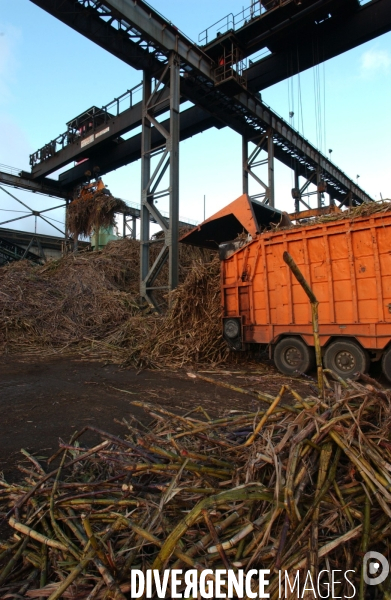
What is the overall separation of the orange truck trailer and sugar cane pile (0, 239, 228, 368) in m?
0.95

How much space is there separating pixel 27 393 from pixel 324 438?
17.9 ft

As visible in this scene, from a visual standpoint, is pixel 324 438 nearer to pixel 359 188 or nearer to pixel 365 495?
pixel 365 495

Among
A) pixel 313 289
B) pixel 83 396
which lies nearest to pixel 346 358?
pixel 313 289

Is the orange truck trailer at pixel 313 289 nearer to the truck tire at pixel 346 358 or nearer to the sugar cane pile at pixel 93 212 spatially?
the truck tire at pixel 346 358

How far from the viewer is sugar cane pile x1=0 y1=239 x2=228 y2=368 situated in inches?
349

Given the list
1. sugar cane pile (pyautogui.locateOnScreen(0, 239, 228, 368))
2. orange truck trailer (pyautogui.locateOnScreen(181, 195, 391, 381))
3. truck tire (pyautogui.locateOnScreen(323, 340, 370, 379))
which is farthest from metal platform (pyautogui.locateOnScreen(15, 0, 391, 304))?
truck tire (pyautogui.locateOnScreen(323, 340, 370, 379))

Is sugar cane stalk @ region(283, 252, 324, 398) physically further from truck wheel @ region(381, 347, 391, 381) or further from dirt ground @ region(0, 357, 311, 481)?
truck wheel @ region(381, 347, 391, 381)

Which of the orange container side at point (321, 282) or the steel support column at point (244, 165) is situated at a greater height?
the steel support column at point (244, 165)

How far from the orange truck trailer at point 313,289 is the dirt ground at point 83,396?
92 centimetres

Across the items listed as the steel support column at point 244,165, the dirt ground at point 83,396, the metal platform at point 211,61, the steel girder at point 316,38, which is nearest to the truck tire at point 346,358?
the dirt ground at point 83,396

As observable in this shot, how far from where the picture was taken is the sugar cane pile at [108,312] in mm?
8875

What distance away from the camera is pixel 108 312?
39.1ft

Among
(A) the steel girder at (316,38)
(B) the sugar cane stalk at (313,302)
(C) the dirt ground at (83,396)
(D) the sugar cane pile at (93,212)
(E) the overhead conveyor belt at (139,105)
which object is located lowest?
(C) the dirt ground at (83,396)

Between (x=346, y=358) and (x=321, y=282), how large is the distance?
5.20 ft
